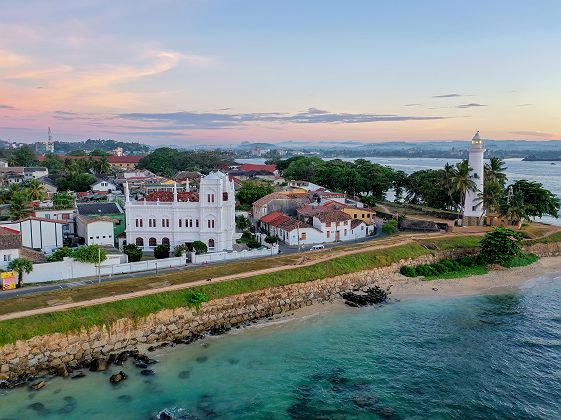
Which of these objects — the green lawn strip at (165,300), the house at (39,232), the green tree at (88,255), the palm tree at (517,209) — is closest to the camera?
the green lawn strip at (165,300)

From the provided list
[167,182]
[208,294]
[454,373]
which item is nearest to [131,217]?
[208,294]

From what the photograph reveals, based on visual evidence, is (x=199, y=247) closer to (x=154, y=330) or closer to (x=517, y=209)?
(x=154, y=330)

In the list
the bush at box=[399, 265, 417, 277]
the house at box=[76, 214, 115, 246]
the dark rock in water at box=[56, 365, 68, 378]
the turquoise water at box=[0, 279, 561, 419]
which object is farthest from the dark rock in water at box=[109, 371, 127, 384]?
the bush at box=[399, 265, 417, 277]

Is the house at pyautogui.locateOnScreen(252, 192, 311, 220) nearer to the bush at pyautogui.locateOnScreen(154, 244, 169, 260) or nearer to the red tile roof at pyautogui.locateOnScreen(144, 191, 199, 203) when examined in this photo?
the red tile roof at pyautogui.locateOnScreen(144, 191, 199, 203)

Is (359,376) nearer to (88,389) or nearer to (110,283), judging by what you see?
(88,389)

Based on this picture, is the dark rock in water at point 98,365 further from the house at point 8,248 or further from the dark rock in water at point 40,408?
the house at point 8,248

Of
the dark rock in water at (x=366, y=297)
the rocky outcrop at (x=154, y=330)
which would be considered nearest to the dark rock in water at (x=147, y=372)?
the rocky outcrop at (x=154, y=330)

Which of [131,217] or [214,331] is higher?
[131,217]
